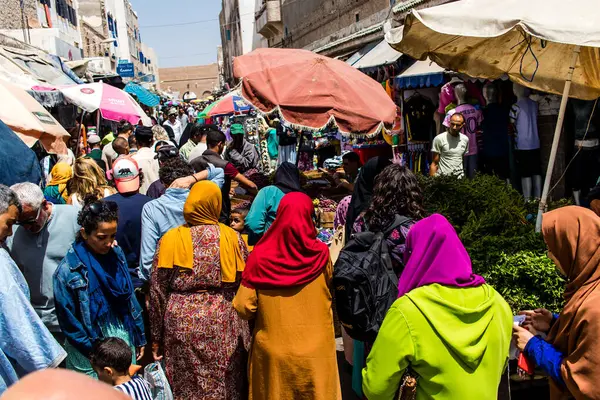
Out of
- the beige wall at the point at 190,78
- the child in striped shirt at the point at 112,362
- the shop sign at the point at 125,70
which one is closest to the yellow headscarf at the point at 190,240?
the child in striped shirt at the point at 112,362

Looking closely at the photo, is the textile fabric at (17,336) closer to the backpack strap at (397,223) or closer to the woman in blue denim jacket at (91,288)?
the woman in blue denim jacket at (91,288)

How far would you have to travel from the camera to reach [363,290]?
3008mm

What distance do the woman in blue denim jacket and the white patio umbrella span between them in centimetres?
303

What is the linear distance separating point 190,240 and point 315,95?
9.83 feet

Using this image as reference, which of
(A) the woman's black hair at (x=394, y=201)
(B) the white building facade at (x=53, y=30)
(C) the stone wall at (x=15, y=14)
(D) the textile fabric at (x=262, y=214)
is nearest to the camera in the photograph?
(A) the woman's black hair at (x=394, y=201)

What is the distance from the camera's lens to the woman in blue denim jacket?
320 cm

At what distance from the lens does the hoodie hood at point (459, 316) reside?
2348 millimetres

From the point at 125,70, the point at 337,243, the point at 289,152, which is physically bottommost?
the point at 337,243

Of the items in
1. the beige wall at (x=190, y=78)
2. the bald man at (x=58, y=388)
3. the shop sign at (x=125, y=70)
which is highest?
the beige wall at (x=190, y=78)

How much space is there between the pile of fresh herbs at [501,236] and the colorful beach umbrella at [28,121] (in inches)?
133

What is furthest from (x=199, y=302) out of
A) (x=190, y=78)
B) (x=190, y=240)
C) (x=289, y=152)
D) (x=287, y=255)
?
(x=190, y=78)

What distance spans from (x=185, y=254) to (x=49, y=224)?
914mm

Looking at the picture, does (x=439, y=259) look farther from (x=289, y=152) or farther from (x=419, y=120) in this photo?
(x=289, y=152)

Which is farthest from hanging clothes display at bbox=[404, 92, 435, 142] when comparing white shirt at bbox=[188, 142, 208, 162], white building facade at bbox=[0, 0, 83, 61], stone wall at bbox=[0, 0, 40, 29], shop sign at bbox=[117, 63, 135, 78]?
shop sign at bbox=[117, 63, 135, 78]
